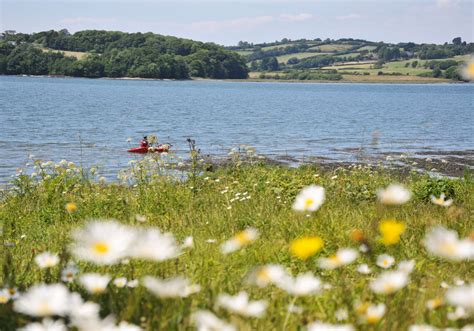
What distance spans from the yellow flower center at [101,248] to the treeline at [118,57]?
165 metres

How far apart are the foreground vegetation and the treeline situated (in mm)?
157800

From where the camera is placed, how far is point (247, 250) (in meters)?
4.63

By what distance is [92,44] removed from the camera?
619 feet

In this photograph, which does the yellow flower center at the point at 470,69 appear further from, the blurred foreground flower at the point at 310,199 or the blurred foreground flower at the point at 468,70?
the blurred foreground flower at the point at 310,199

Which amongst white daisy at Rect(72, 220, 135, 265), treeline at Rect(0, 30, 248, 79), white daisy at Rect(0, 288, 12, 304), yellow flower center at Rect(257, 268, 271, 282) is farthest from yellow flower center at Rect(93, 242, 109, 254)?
treeline at Rect(0, 30, 248, 79)

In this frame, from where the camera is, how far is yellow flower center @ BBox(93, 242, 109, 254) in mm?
2180

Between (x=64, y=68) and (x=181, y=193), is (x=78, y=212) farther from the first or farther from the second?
(x=64, y=68)

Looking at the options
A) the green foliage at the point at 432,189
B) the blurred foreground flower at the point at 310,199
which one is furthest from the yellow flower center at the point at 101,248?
the green foliage at the point at 432,189

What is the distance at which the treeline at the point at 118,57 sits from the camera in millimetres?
163375

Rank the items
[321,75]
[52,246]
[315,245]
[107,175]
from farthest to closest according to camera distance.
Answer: [321,75] → [107,175] → [52,246] → [315,245]

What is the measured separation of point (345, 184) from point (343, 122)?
129 feet

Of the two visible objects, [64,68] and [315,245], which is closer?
[315,245]

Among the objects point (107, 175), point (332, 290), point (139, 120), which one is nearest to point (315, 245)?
point (332, 290)

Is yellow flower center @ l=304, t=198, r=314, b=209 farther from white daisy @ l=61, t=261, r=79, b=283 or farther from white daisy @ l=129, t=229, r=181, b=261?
white daisy @ l=61, t=261, r=79, b=283
